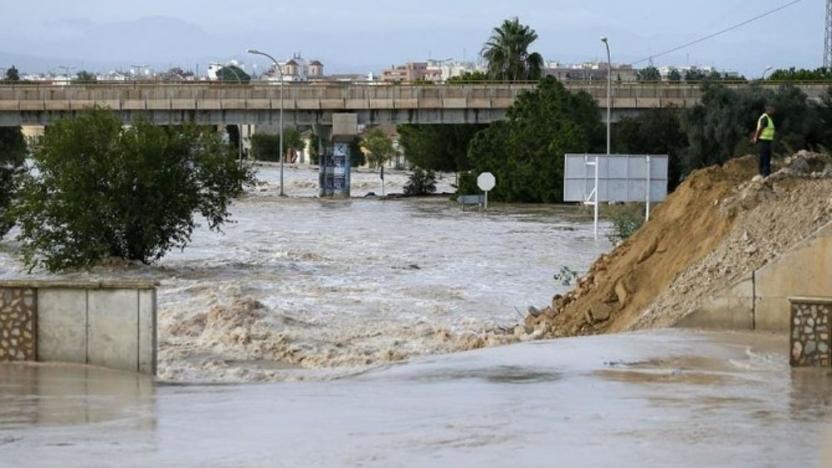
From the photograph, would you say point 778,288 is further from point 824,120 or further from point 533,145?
point 824,120

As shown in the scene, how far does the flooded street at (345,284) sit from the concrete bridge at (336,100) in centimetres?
1864

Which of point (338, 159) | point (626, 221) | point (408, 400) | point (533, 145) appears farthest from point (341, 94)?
point (408, 400)

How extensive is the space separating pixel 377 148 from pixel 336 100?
8127 cm

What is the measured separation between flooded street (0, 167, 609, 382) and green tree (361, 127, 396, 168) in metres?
99.7

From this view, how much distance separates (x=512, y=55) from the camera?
121188 mm

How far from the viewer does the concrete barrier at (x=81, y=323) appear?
1641 cm

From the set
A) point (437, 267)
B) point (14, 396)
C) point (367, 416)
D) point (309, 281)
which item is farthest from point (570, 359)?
point (437, 267)

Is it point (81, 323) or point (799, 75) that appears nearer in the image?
point (81, 323)

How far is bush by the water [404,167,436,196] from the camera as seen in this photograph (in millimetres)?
105412

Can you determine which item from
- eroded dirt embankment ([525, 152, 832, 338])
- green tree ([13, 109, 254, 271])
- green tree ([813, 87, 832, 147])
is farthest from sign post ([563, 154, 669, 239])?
green tree ([813, 87, 832, 147])

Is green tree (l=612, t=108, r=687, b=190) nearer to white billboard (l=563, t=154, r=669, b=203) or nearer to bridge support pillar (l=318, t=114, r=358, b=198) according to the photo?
bridge support pillar (l=318, t=114, r=358, b=198)

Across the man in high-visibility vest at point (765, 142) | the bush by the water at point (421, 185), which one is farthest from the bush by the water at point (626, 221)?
the bush by the water at point (421, 185)

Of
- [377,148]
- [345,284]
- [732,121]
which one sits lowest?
[345,284]

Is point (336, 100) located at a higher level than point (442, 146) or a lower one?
higher
